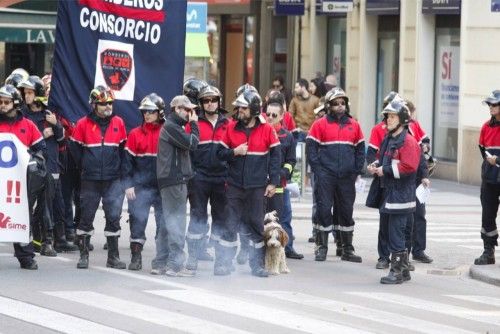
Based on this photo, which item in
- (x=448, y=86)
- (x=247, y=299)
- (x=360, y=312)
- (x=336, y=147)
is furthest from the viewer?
(x=448, y=86)

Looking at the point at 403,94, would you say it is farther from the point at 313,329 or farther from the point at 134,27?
the point at 313,329

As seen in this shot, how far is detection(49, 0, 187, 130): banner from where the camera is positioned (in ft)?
55.3

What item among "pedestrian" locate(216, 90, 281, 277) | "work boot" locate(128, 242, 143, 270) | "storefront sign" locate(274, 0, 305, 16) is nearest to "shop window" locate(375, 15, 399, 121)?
"storefront sign" locate(274, 0, 305, 16)

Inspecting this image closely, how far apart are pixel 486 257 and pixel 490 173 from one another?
3.22 feet

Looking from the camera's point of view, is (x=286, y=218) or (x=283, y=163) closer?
(x=283, y=163)

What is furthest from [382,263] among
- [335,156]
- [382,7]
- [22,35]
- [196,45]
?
[382,7]

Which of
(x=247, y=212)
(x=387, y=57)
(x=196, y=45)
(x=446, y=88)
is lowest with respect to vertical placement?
(x=247, y=212)

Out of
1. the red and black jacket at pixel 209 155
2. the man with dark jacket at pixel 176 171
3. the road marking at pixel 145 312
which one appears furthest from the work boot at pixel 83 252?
the road marking at pixel 145 312

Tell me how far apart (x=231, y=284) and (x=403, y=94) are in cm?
1576

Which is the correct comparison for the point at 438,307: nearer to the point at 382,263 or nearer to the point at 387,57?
the point at 382,263

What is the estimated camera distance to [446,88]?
30016mm

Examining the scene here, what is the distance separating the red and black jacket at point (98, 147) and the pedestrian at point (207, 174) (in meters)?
0.78

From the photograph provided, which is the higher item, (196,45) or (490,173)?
(196,45)

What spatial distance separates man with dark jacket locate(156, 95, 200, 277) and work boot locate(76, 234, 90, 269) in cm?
87
